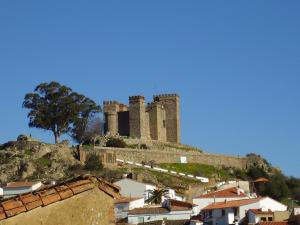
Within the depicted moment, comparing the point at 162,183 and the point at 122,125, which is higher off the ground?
the point at 122,125

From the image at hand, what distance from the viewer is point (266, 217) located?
46.4 m

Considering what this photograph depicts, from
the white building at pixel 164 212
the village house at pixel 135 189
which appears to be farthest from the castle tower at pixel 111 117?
the white building at pixel 164 212

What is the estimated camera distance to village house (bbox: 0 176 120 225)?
849 centimetres

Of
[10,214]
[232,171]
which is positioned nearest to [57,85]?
[232,171]

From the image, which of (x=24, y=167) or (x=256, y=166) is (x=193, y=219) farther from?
(x=256, y=166)

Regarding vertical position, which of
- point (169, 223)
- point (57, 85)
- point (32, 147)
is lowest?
point (169, 223)

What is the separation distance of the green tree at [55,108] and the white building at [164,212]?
72.9ft

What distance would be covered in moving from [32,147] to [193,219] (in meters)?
24.8

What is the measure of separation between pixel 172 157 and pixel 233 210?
32.4 metres

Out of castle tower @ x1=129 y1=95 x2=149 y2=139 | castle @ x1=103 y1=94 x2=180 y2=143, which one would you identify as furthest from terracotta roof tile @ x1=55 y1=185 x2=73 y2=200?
castle tower @ x1=129 y1=95 x2=149 y2=139

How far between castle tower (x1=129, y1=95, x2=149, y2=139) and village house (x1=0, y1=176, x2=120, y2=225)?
76022 mm

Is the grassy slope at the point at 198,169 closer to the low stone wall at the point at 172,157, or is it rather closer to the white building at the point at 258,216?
the low stone wall at the point at 172,157

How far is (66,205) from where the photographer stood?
29.0ft

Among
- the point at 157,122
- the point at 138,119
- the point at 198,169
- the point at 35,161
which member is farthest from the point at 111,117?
the point at 35,161
